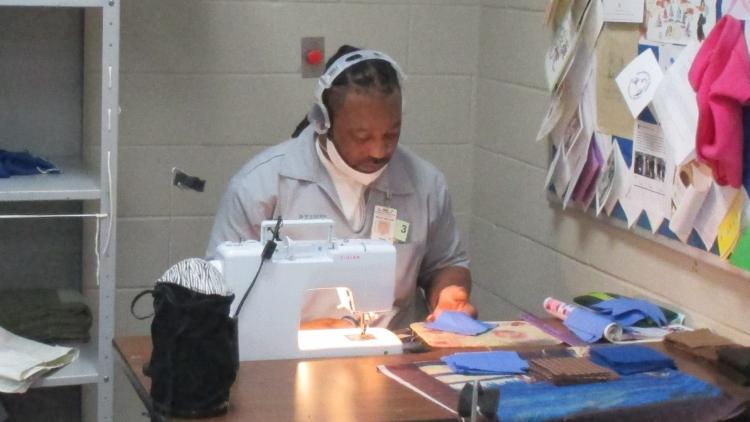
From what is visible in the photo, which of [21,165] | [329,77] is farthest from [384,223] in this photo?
[21,165]

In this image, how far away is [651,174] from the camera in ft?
8.38

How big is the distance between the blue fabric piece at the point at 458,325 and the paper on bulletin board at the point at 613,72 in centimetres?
61

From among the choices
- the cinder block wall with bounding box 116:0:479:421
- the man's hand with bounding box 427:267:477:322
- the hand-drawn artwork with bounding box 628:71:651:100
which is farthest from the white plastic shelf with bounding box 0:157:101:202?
the hand-drawn artwork with bounding box 628:71:651:100

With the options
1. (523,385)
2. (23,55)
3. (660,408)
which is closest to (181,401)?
(523,385)

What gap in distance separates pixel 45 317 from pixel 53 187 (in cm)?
38

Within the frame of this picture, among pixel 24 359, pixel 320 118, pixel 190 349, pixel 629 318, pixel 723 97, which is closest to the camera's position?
pixel 190 349

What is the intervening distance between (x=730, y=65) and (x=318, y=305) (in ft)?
3.28

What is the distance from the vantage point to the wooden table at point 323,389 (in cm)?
184

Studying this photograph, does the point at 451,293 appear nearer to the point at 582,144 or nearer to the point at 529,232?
the point at 582,144

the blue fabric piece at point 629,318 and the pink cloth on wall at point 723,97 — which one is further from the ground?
the pink cloth on wall at point 723,97

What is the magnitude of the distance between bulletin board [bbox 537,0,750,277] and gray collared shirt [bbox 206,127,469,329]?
38cm

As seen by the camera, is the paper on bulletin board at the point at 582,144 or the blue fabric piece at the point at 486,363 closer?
the blue fabric piece at the point at 486,363

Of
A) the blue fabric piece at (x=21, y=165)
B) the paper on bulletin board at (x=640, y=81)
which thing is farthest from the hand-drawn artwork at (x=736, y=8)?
the blue fabric piece at (x=21, y=165)

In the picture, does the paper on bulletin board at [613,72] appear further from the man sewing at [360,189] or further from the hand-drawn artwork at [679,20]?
the man sewing at [360,189]
